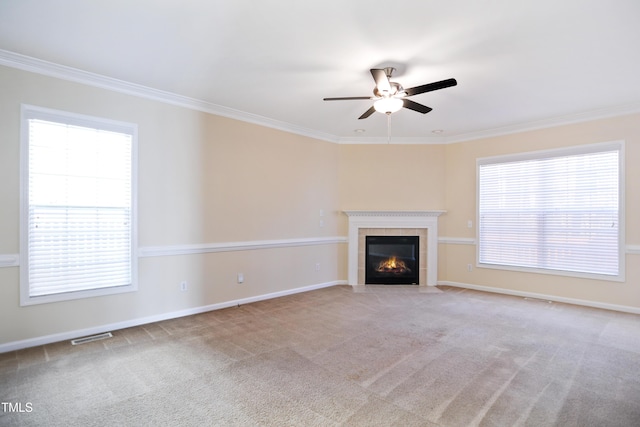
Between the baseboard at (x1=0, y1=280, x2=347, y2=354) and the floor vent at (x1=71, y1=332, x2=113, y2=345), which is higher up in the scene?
the baseboard at (x1=0, y1=280, x2=347, y2=354)

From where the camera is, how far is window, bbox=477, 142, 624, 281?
4.38 metres

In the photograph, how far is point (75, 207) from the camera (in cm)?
A: 335

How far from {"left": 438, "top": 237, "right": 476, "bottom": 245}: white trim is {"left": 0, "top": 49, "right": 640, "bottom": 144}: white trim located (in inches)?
67.7

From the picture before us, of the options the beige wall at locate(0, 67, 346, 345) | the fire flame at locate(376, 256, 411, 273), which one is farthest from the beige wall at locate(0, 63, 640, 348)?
the fire flame at locate(376, 256, 411, 273)

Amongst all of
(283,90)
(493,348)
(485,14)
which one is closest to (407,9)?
(485,14)

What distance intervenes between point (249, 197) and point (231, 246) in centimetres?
75

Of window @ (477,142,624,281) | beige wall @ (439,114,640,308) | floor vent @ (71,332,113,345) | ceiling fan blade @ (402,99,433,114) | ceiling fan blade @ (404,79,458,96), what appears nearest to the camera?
ceiling fan blade @ (404,79,458,96)

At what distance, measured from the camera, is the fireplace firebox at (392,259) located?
5.91m

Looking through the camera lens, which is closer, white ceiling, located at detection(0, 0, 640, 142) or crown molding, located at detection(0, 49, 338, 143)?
white ceiling, located at detection(0, 0, 640, 142)

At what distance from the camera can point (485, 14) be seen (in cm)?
233

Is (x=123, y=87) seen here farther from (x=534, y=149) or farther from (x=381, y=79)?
(x=534, y=149)

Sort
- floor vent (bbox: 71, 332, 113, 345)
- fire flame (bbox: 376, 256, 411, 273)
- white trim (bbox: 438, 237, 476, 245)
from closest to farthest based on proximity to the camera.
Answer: floor vent (bbox: 71, 332, 113, 345) → white trim (bbox: 438, 237, 476, 245) → fire flame (bbox: 376, 256, 411, 273)

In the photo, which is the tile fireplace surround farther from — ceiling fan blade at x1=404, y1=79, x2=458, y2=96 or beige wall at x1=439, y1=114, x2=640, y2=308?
ceiling fan blade at x1=404, y1=79, x2=458, y2=96

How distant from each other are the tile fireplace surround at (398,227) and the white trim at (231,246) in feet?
0.94
